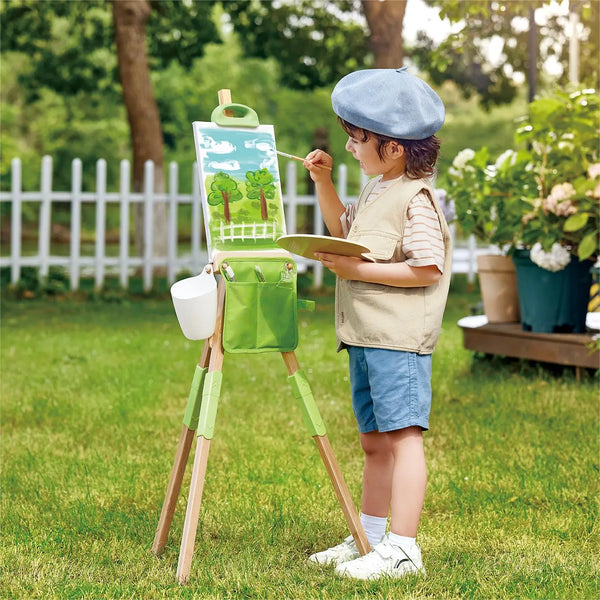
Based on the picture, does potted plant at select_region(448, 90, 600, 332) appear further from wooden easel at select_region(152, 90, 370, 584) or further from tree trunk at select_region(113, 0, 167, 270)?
tree trunk at select_region(113, 0, 167, 270)

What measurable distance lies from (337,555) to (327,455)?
0.35 meters

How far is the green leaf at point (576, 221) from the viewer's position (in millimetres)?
5688

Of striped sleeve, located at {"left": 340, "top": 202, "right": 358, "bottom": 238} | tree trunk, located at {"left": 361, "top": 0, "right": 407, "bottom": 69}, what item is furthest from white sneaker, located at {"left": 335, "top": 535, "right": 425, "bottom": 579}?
tree trunk, located at {"left": 361, "top": 0, "right": 407, "bottom": 69}

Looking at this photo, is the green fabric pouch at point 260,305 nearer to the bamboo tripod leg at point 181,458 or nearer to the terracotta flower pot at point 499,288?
the bamboo tripod leg at point 181,458

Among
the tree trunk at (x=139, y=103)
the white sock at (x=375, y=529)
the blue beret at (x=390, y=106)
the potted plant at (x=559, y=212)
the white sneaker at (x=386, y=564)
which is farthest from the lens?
the tree trunk at (x=139, y=103)

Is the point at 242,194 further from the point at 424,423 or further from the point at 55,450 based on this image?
the point at 55,450

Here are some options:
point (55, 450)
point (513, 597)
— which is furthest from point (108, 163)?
point (513, 597)

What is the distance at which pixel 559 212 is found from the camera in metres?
6.05

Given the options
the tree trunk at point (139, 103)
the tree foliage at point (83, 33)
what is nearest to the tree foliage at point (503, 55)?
the tree foliage at point (83, 33)

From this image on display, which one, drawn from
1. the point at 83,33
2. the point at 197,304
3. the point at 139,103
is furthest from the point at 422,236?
the point at 83,33

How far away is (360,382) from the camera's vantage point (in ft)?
10.8

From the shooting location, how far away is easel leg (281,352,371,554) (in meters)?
3.26

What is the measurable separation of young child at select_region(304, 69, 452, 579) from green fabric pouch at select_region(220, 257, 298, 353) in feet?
0.62

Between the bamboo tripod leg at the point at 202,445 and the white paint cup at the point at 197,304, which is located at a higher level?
the white paint cup at the point at 197,304
